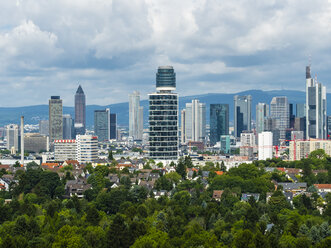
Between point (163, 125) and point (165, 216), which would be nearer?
point (165, 216)

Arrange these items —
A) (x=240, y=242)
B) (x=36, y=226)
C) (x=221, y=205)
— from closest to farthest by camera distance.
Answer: (x=240, y=242)
(x=36, y=226)
(x=221, y=205)

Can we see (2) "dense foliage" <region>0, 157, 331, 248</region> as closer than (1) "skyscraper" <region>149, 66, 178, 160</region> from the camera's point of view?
Yes

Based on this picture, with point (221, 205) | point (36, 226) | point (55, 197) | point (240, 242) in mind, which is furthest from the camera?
point (55, 197)

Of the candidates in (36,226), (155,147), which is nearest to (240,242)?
(36,226)

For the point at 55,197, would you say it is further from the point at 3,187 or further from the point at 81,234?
the point at 81,234

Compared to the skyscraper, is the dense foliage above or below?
below

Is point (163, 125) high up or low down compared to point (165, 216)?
up
